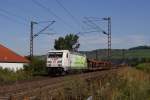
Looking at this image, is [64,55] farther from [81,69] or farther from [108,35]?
[108,35]

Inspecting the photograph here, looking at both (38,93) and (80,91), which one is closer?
(38,93)

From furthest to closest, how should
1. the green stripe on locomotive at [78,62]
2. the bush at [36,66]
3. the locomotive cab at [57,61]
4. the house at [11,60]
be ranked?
the bush at [36,66]
the house at [11,60]
the green stripe on locomotive at [78,62]
the locomotive cab at [57,61]

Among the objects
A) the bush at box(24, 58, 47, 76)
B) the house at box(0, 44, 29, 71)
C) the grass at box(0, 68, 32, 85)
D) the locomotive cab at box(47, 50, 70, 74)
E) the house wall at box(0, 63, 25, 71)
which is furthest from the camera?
the bush at box(24, 58, 47, 76)

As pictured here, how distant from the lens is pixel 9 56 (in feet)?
209

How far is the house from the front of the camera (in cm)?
5934

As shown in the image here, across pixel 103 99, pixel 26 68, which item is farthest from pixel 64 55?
pixel 103 99

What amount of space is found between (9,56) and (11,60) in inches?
97.8

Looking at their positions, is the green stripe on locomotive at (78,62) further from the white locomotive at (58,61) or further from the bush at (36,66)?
the bush at (36,66)

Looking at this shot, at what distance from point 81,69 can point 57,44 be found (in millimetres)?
36093

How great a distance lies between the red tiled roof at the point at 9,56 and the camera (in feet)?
199

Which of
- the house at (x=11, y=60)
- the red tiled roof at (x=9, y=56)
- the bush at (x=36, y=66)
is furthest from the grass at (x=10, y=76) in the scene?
the bush at (x=36, y=66)

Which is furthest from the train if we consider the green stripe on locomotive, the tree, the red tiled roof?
the tree

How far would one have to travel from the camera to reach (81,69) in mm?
65312

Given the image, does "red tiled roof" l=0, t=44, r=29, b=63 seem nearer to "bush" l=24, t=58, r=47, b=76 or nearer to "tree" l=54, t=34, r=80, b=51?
"bush" l=24, t=58, r=47, b=76
